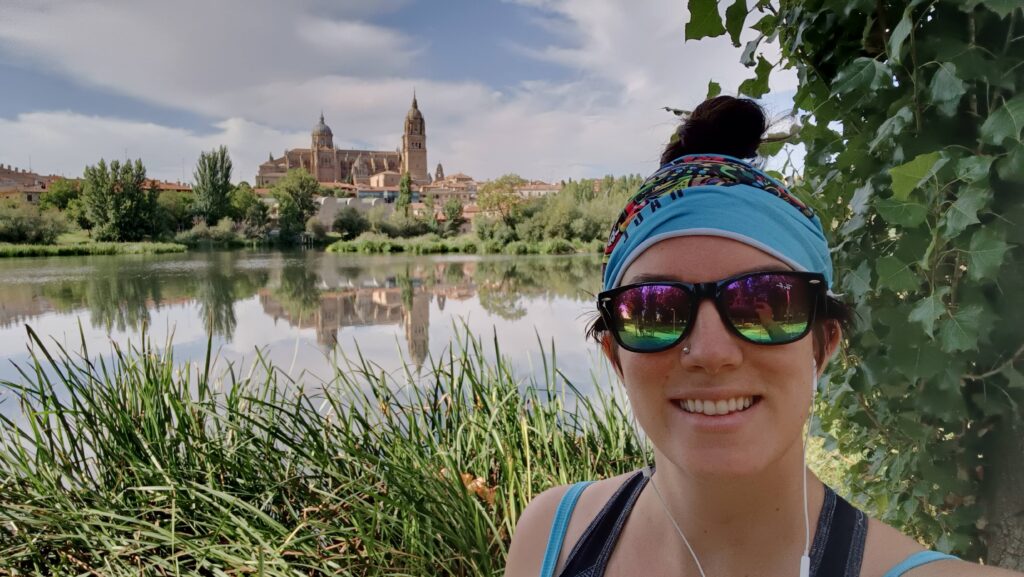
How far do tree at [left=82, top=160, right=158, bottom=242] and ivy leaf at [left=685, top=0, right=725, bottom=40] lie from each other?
23.1m

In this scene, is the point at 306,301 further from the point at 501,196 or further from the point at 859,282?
the point at 501,196

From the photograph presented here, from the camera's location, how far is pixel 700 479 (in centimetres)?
62

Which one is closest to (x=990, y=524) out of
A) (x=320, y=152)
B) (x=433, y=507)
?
(x=433, y=507)

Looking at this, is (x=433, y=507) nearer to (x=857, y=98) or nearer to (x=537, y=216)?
(x=857, y=98)

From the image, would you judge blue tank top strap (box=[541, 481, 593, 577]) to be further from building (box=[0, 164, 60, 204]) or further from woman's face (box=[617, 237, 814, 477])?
building (box=[0, 164, 60, 204])

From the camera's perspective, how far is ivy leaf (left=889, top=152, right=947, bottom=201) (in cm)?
76

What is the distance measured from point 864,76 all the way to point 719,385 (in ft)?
2.09

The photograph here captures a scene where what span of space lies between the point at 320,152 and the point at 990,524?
294ft

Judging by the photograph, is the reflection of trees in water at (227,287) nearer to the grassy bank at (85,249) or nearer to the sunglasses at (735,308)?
the grassy bank at (85,249)

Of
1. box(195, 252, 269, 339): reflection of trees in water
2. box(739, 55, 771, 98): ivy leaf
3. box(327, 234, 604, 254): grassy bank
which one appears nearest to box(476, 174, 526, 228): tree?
box(327, 234, 604, 254): grassy bank

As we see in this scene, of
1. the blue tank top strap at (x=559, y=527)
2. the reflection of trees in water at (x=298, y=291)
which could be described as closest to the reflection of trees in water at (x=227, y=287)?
the reflection of trees in water at (x=298, y=291)

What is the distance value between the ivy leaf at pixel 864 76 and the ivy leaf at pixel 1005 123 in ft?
0.52

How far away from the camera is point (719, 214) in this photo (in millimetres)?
599

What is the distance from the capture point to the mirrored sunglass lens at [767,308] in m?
0.58
